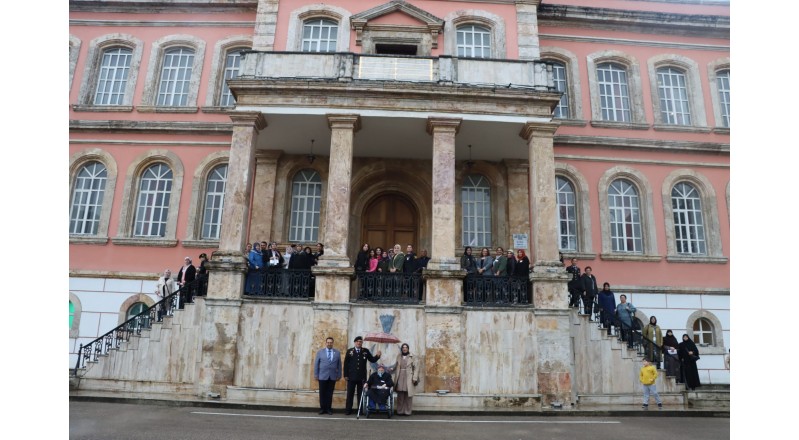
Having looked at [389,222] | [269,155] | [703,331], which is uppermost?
[269,155]

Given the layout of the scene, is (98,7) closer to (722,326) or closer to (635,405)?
(635,405)

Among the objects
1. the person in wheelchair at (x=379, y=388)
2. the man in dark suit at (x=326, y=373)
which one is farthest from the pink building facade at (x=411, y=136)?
the person in wheelchair at (x=379, y=388)

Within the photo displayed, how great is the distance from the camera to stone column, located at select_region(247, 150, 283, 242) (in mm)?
16953

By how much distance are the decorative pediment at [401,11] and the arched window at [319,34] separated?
0.75 meters

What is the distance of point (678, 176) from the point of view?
18906 mm

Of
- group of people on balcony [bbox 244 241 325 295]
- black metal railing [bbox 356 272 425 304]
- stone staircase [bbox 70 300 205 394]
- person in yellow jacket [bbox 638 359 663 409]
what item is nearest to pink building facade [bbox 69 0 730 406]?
black metal railing [bbox 356 272 425 304]

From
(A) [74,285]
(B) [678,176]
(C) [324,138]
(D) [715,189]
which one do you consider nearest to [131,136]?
(A) [74,285]

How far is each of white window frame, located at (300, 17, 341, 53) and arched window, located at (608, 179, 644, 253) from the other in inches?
410

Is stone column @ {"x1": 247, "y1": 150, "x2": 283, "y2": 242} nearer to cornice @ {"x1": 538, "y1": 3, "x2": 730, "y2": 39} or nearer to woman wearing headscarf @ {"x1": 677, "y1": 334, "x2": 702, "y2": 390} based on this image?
cornice @ {"x1": 538, "y1": 3, "x2": 730, "y2": 39}

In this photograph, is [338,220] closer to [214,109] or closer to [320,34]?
[320,34]

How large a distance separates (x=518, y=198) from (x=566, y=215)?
2158 mm

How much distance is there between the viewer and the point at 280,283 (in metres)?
13.3

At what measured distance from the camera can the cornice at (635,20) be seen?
1983 cm

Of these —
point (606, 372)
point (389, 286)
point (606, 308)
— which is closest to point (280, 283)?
point (389, 286)
